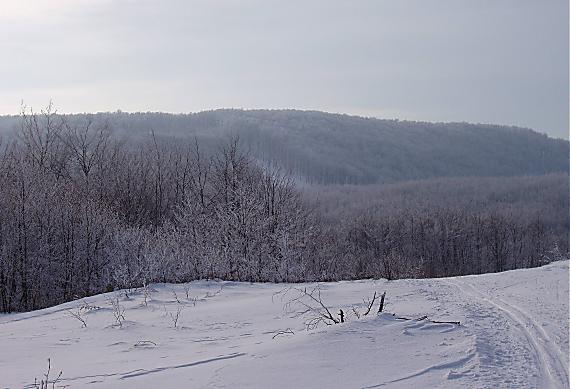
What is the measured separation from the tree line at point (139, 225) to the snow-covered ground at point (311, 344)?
523 cm

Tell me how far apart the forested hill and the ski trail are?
77.8 metres

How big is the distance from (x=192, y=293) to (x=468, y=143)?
130 m

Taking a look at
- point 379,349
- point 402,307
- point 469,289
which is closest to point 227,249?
point 469,289

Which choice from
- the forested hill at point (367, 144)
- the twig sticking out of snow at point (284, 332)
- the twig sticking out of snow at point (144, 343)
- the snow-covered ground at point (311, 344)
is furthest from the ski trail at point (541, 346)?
the forested hill at point (367, 144)

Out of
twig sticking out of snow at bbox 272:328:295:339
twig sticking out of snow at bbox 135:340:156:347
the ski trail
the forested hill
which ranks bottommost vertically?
twig sticking out of snow at bbox 135:340:156:347

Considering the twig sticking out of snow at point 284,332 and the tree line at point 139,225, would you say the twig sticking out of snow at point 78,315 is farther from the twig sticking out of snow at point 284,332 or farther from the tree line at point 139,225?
the twig sticking out of snow at point 284,332

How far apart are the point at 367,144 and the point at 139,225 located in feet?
314

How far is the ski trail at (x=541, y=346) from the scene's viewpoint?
6.70 meters

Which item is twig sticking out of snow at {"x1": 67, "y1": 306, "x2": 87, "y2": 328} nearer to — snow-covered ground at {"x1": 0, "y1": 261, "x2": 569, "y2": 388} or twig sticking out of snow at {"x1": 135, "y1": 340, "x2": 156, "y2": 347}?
snow-covered ground at {"x1": 0, "y1": 261, "x2": 569, "y2": 388}

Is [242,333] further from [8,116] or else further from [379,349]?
[8,116]

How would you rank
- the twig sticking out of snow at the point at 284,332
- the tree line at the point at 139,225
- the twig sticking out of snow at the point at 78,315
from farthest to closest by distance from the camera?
the tree line at the point at 139,225, the twig sticking out of snow at the point at 78,315, the twig sticking out of snow at the point at 284,332

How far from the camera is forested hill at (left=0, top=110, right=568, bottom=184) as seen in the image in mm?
101875

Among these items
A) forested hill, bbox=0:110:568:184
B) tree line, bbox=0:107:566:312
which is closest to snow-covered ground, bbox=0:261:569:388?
tree line, bbox=0:107:566:312

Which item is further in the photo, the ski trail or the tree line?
the tree line
